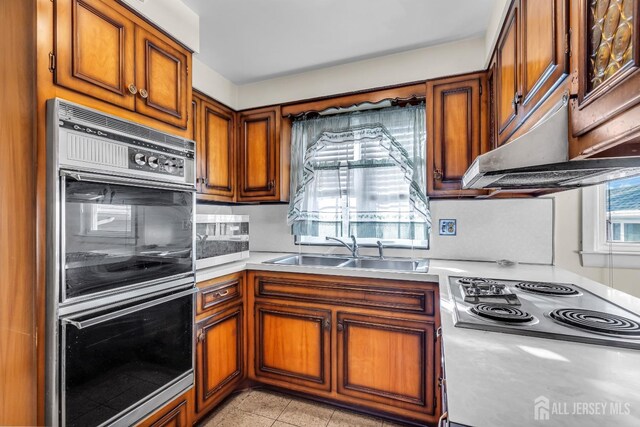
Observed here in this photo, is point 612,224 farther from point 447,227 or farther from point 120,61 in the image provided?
point 120,61

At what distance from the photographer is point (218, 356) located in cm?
189

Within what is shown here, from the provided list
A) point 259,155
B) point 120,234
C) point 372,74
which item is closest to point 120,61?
point 120,234

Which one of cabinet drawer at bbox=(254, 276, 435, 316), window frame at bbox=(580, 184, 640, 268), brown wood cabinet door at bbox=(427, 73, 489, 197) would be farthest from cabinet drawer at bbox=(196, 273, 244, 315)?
window frame at bbox=(580, 184, 640, 268)

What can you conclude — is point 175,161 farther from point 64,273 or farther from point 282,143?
point 282,143

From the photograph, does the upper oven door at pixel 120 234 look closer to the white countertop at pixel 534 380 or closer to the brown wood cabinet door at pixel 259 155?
the brown wood cabinet door at pixel 259 155

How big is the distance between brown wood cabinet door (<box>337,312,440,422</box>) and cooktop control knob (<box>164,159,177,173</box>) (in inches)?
50.0

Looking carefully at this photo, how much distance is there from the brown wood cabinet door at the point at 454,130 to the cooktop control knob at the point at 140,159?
1693mm

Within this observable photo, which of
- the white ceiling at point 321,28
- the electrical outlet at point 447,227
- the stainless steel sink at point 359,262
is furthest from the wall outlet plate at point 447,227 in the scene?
the white ceiling at point 321,28

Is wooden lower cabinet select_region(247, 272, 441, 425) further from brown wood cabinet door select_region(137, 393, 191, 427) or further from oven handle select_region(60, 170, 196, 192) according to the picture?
oven handle select_region(60, 170, 196, 192)

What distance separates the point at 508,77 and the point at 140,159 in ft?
5.88

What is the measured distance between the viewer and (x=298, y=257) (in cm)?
256

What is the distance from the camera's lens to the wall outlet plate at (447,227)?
2.25m

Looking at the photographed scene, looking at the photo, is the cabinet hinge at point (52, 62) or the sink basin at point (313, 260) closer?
the cabinet hinge at point (52, 62)

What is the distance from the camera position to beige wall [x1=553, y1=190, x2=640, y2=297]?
187 cm
